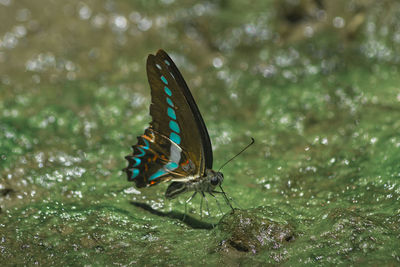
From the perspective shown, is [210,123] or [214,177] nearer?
[214,177]

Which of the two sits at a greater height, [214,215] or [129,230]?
[214,215]

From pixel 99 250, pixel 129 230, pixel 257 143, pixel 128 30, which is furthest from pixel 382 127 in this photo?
pixel 128 30

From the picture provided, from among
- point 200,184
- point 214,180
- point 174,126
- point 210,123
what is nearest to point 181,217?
point 200,184

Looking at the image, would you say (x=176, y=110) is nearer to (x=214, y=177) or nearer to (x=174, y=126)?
(x=174, y=126)

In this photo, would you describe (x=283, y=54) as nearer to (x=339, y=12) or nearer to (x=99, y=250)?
(x=339, y=12)

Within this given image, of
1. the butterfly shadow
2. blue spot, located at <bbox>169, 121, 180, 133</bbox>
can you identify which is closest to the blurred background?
the butterfly shadow

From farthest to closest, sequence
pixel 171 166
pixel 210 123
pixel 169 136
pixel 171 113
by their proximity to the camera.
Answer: pixel 210 123 → pixel 171 166 → pixel 169 136 → pixel 171 113

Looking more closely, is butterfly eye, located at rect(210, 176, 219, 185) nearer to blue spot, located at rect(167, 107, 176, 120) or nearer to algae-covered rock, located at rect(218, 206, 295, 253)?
algae-covered rock, located at rect(218, 206, 295, 253)
